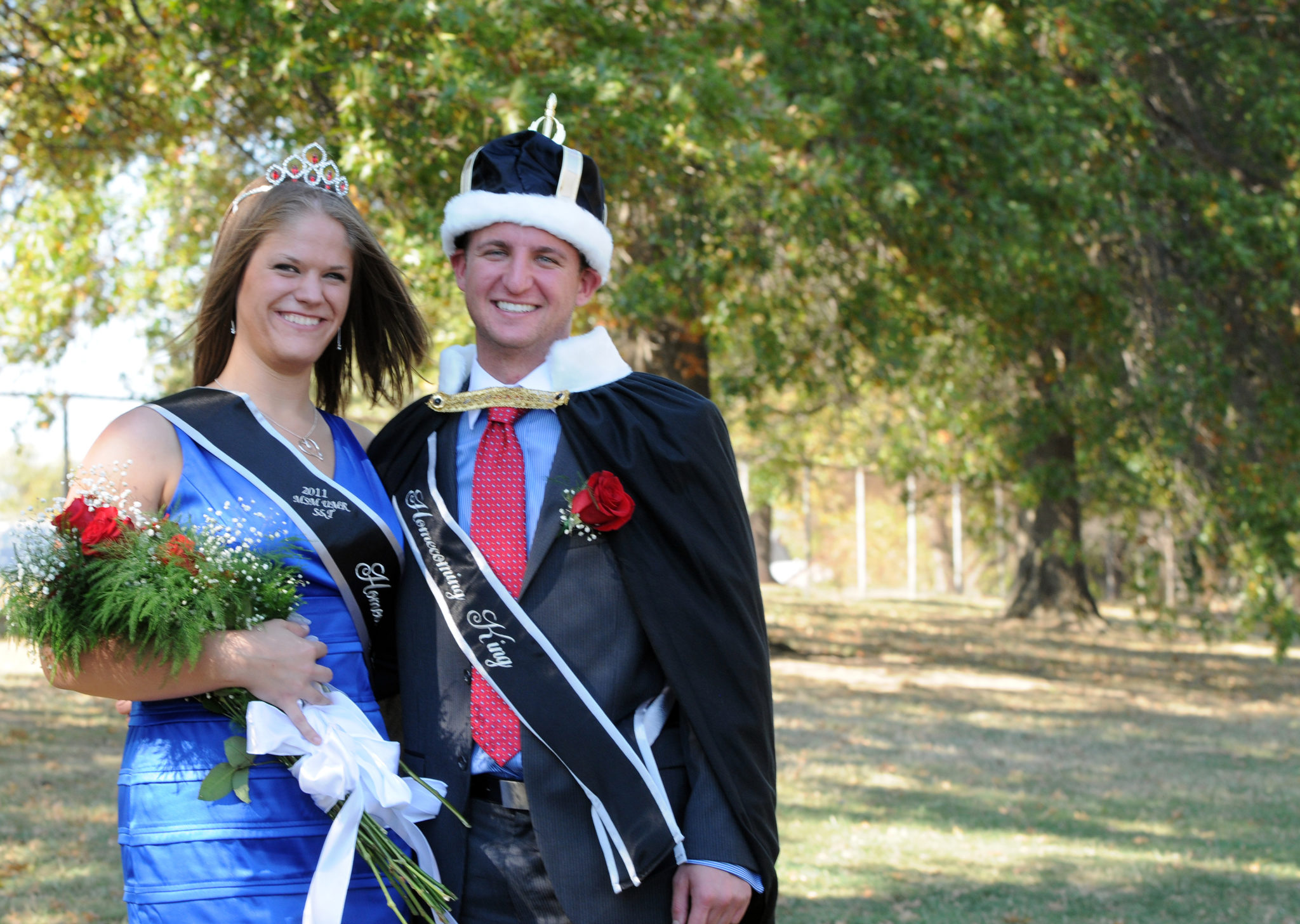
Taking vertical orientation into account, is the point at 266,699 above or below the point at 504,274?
below

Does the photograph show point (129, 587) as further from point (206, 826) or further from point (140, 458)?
point (206, 826)

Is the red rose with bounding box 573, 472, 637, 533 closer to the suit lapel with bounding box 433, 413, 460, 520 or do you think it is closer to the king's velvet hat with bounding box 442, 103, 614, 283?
the suit lapel with bounding box 433, 413, 460, 520

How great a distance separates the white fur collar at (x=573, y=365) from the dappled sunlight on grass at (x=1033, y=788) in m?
3.30

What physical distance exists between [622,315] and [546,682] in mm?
6290

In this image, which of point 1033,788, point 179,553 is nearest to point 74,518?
point 179,553

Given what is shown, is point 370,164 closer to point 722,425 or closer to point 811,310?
point 722,425

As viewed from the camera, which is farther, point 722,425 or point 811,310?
point 811,310

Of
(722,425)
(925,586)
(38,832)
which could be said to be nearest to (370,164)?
(38,832)

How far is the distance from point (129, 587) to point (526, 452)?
0.86 metres

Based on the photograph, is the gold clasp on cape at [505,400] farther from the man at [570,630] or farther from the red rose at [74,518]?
the red rose at [74,518]

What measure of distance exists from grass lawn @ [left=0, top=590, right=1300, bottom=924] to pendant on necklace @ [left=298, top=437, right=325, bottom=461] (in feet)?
10.5

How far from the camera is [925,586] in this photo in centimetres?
3023

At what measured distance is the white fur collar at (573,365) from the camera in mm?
2752

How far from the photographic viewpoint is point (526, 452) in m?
2.68
